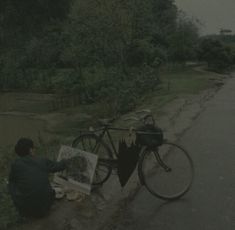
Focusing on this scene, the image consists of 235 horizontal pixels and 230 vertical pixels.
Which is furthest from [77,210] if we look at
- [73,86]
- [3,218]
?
[73,86]

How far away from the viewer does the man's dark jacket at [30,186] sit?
17.4ft

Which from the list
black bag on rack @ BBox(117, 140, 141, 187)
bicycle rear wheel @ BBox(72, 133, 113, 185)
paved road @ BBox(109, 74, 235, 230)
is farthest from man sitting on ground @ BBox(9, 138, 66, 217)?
bicycle rear wheel @ BBox(72, 133, 113, 185)

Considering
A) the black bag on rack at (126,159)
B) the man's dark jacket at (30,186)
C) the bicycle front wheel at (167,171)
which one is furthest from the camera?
the bicycle front wheel at (167,171)

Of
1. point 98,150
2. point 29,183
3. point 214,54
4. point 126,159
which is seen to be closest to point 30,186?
point 29,183

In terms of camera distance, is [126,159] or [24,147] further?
[126,159]

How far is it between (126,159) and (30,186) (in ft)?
4.52

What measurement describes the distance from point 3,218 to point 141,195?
1930 millimetres

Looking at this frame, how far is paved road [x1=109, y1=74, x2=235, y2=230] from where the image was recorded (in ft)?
17.9

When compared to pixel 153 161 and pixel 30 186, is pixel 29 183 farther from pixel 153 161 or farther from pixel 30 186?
pixel 153 161

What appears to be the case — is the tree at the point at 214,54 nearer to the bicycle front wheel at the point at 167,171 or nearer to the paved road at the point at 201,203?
the paved road at the point at 201,203

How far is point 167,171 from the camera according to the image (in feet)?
22.2

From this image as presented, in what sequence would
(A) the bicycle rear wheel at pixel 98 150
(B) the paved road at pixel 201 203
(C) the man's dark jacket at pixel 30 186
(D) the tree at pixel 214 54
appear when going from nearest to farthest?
(C) the man's dark jacket at pixel 30 186
(B) the paved road at pixel 201 203
(A) the bicycle rear wheel at pixel 98 150
(D) the tree at pixel 214 54

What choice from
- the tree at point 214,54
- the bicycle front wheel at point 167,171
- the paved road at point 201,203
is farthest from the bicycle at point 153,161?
the tree at point 214,54

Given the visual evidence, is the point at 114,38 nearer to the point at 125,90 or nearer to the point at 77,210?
the point at 125,90
